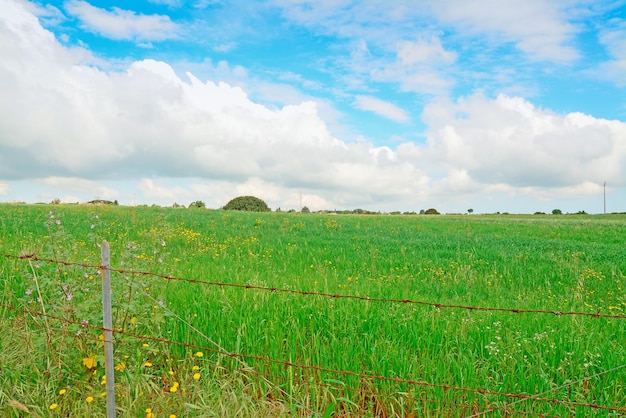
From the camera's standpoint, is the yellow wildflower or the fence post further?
the yellow wildflower

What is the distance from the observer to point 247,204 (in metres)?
69.8

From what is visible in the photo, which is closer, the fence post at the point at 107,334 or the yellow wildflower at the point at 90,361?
the fence post at the point at 107,334

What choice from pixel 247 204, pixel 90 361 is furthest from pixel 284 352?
pixel 247 204

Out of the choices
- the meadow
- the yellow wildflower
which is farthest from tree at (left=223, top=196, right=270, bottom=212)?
the yellow wildflower

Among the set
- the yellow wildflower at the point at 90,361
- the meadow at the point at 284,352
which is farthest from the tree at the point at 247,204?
the yellow wildflower at the point at 90,361

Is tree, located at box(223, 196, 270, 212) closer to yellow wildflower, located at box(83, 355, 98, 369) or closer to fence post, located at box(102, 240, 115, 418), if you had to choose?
yellow wildflower, located at box(83, 355, 98, 369)

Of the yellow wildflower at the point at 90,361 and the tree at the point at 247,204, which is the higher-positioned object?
the tree at the point at 247,204

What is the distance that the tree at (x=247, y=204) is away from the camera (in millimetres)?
69562

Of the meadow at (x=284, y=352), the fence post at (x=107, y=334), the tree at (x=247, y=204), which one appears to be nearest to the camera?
the fence post at (x=107, y=334)

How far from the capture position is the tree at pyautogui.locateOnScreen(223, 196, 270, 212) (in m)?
69.6

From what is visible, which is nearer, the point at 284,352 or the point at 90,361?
the point at 90,361

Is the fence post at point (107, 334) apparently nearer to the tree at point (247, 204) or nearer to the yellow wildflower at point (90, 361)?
the yellow wildflower at point (90, 361)

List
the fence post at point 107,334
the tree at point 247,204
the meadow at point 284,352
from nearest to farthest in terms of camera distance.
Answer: the fence post at point 107,334
the meadow at point 284,352
the tree at point 247,204

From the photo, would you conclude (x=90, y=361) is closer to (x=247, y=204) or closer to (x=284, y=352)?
(x=284, y=352)
